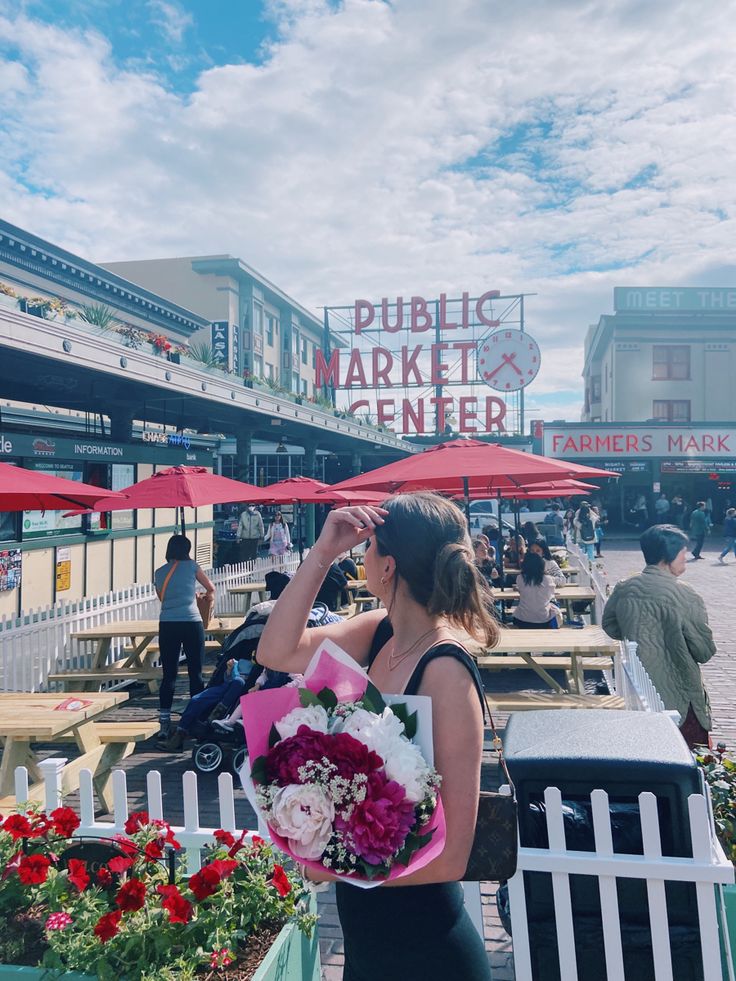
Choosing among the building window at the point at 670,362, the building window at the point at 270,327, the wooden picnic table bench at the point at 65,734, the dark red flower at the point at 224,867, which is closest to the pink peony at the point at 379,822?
the dark red flower at the point at 224,867

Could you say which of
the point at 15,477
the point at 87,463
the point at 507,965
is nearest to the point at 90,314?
the point at 87,463

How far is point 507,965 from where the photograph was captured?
11.4ft

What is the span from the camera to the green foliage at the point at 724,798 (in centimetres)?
316

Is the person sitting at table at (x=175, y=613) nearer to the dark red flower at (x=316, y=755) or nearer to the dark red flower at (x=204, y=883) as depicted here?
the dark red flower at (x=204, y=883)

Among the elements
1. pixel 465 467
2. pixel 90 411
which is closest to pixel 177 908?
pixel 465 467

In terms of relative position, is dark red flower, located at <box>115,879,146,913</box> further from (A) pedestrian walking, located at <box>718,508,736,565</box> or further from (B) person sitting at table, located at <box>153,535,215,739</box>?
(A) pedestrian walking, located at <box>718,508,736,565</box>

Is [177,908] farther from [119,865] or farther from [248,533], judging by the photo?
[248,533]

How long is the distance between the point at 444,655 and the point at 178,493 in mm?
6963

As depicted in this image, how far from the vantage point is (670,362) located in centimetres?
4622

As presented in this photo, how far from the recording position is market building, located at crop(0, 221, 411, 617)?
950cm

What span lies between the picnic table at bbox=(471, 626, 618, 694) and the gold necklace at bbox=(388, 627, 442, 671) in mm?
4271

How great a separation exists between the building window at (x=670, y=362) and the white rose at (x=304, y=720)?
4852cm

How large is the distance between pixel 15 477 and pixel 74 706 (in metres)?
1.88

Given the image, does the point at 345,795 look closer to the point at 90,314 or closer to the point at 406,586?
the point at 406,586
